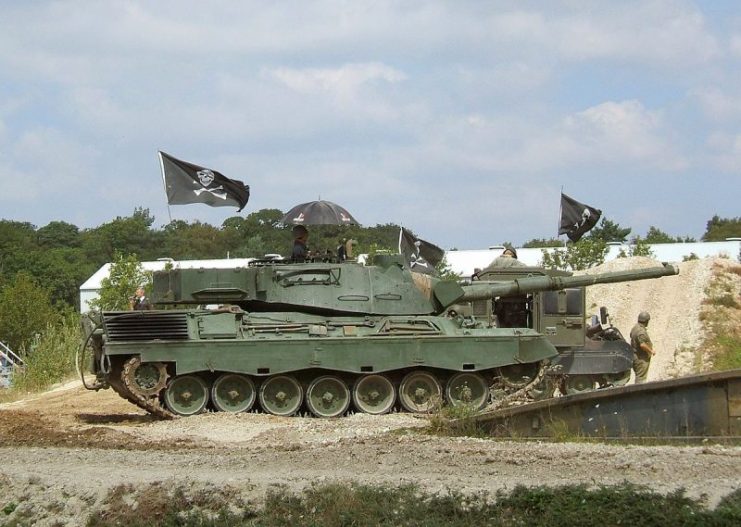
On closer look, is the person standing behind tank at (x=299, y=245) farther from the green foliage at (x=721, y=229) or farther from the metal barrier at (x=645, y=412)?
the green foliage at (x=721, y=229)

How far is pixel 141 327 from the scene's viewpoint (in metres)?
16.9

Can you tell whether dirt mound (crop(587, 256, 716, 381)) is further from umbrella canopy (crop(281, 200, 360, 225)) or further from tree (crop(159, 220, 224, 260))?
tree (crop(159, 220, 224, 260))

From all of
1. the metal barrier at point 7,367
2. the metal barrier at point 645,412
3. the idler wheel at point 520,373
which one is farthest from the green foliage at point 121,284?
the metal barrier at point 645,412

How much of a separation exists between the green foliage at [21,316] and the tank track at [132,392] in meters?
25.0

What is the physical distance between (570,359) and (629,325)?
1008 centimetres

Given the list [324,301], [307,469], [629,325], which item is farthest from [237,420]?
[629,325]

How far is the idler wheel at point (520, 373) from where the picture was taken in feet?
58.4

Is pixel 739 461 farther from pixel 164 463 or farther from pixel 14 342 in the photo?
pixel 14 342

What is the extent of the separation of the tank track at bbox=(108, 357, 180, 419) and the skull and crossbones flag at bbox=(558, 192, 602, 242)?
40.3 ft

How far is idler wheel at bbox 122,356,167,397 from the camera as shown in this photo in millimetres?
16734

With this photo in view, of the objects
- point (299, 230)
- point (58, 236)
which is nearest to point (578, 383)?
point (299, 230)

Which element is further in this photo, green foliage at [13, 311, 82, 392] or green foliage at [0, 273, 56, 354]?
green foliage at [0, 273, 56, 354]

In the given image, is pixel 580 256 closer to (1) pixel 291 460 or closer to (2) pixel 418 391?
(2) pixel 418 391

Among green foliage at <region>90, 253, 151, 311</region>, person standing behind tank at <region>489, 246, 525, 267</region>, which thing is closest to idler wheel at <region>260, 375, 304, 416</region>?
person standing behind tank at <region>489, 246, 525, 267</region>
